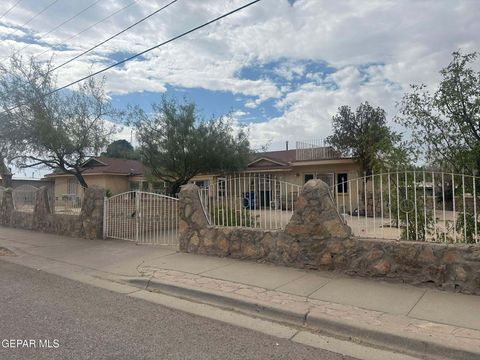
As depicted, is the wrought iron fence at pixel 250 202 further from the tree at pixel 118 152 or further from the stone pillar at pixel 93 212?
the tree at pixel 118 152

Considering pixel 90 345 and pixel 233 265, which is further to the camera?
pixel 233 265

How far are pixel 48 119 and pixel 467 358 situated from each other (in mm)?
15899

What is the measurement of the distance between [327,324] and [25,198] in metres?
16.3

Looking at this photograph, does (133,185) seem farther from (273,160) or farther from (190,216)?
(190,216)

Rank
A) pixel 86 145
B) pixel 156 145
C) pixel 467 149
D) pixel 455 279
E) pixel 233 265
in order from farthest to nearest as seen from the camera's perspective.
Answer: pixel 156 145, pixel 86 145, pixel 233 265, pixel 467 149, pixel 455 279

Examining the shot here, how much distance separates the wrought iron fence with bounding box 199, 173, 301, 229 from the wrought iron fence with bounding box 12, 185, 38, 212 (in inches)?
400

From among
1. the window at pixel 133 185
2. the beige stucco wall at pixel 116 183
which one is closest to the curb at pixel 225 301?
the window at pixel 133 185

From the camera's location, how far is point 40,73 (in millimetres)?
16469

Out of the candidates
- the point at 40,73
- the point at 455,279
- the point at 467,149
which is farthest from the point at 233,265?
the point at 40,73

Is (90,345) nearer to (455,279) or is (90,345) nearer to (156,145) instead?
(455,279)

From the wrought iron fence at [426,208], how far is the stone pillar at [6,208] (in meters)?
16.6

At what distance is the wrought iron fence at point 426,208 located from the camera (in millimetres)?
6816

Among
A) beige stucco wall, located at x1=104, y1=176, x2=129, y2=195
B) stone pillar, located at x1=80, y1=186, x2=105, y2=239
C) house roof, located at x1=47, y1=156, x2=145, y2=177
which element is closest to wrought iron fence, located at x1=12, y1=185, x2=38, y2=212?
stone pillar, located at x1=80, y1=186, x2=105, y2=239

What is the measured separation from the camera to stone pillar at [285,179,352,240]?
7.50m
